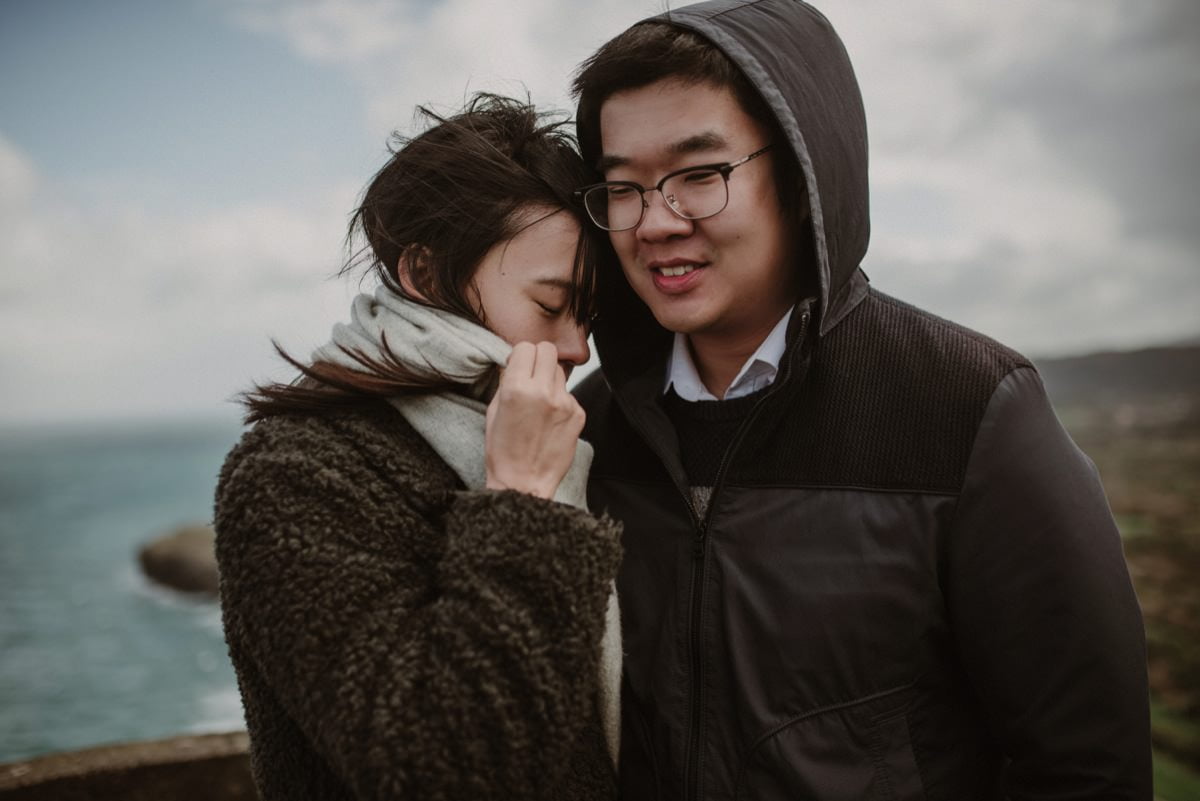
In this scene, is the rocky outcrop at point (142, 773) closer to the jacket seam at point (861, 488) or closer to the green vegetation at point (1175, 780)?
the jacket seam at point (861, 488)

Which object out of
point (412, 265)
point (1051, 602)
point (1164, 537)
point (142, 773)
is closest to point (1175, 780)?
point (1051, 602)

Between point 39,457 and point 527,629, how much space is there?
166 metres

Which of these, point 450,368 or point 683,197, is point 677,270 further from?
point 450,368

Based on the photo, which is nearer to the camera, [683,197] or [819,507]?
[819,507]

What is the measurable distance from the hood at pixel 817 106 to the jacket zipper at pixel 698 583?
185mm

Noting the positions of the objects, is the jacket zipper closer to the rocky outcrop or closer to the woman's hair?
the woman's hair

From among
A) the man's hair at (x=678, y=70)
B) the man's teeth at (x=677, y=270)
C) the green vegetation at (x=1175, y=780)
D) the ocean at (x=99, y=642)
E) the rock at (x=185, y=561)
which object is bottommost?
the ocean at (x=99, y=642)

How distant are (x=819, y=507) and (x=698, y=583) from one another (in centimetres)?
35

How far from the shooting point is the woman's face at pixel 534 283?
2.02m

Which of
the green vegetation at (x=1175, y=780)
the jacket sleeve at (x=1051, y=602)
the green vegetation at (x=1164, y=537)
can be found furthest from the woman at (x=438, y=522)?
the green vegetation at (x=1175, y=780)

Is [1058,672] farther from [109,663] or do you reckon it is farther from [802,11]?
[109,663]

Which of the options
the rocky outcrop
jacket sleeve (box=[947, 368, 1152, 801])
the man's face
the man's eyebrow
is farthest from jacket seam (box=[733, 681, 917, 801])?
the rocky outcrop

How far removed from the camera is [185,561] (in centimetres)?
2722

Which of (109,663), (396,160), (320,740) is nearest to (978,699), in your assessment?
(320,740)
